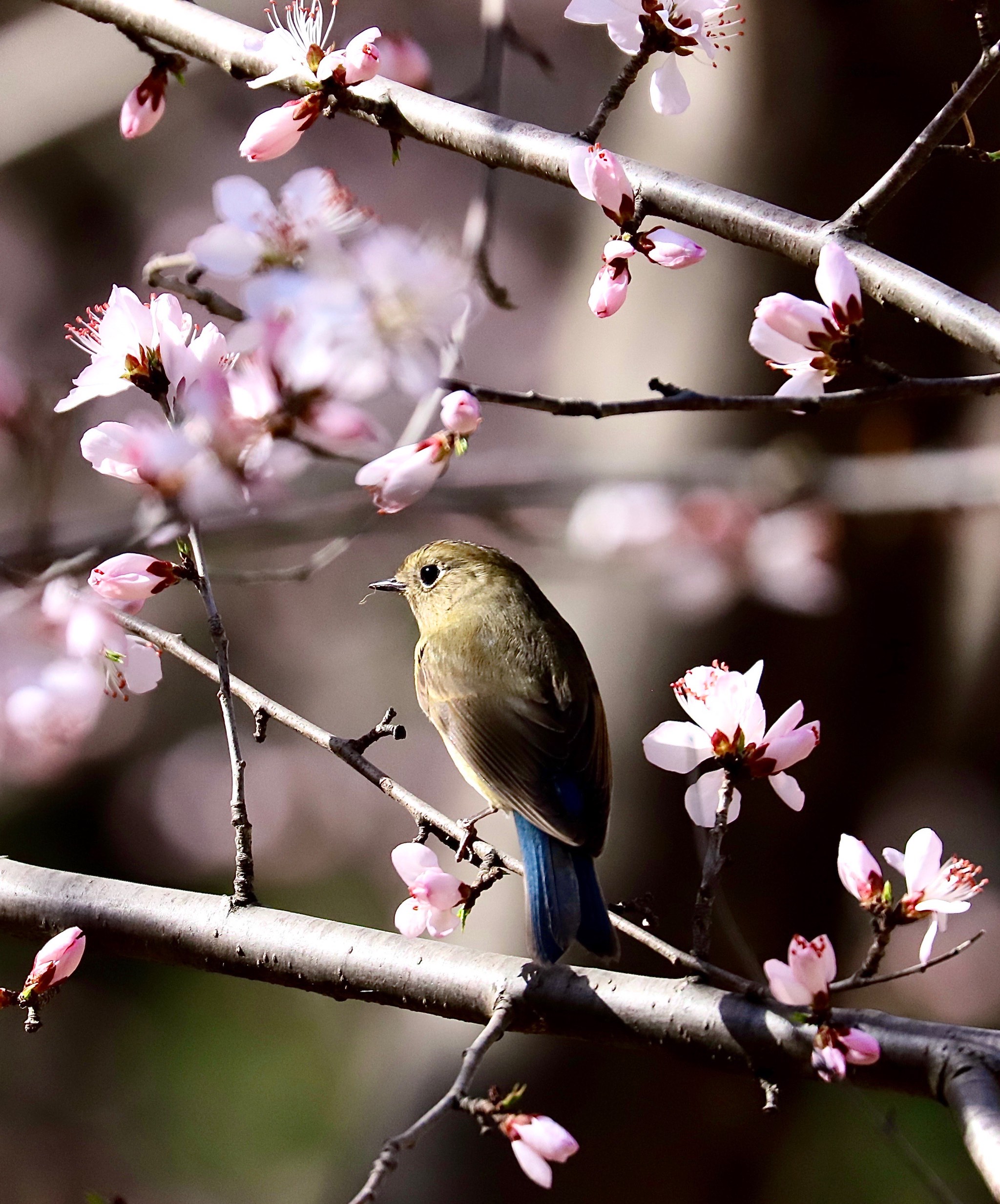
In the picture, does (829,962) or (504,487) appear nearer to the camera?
(829,962)

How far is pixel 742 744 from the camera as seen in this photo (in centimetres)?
145

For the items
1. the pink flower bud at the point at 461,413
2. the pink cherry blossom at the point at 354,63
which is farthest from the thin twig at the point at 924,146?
the pink cherry blossom at the point at 354,63

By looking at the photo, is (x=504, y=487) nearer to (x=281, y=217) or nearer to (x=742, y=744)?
(x=281, y=217)

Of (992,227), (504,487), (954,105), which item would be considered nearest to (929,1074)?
(954,105)

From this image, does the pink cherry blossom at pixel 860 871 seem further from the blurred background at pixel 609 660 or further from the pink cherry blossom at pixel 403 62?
the pink cherry blossom at pixel 403 62

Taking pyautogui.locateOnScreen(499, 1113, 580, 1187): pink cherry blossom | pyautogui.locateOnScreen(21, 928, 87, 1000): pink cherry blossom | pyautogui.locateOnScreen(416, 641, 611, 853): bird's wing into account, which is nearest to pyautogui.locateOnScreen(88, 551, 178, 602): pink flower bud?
pyautogui.locateOnScreen(21, 928, 87, 1000): pink cherry blossom

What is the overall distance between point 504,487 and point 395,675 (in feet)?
9.02

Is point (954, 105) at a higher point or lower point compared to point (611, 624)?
lower

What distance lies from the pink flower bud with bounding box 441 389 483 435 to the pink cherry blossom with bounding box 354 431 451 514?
0.31ft

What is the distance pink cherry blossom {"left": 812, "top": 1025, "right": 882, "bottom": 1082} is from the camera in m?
1.19

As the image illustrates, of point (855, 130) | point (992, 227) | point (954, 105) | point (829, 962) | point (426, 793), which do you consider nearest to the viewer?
point (829, 962)

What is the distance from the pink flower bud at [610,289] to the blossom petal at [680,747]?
1.68 ft

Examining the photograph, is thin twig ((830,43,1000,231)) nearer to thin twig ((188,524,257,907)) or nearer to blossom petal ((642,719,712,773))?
blossom petal ((642,719,712,773))

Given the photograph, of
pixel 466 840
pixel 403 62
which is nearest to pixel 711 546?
pixel 403 62
